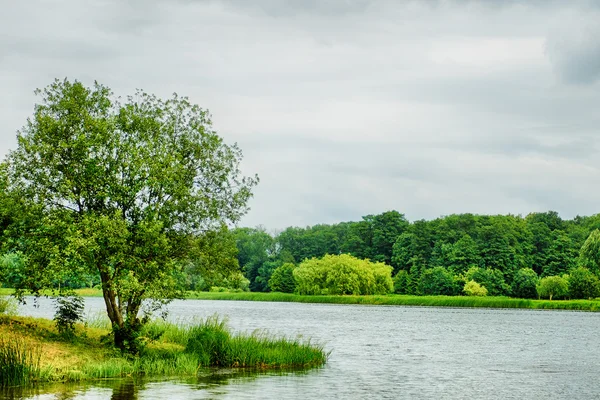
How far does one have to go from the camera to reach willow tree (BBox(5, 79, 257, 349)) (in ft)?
97.5

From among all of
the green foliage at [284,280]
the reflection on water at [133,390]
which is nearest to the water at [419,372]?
the reflection on water at [133,390]

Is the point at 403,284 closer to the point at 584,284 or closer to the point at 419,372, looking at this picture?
the point at 584,284

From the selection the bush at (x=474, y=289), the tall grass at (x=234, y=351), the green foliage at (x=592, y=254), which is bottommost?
the tall grass at (x=234, y=351)

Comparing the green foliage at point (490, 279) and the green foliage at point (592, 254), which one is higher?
the green foliage at point (592, 254)

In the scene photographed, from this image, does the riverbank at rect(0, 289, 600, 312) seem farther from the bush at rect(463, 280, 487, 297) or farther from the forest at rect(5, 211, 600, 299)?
the bush at rect(463, 280, 487, 297)

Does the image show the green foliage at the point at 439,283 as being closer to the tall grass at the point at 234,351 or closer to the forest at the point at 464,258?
the forest at the point at 464,258

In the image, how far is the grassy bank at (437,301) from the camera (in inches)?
4508

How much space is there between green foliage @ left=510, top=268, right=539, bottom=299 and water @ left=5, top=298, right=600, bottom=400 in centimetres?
6167

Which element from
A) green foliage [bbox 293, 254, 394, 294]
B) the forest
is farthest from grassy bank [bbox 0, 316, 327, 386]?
green foliage [bbox 293, 254, 394, 294]

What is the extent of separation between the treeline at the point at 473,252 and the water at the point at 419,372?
62418mm

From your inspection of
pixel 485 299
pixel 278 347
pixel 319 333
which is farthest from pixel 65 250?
pixel 485 299

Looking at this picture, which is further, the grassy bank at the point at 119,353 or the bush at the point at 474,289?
the bush at the point at 474,289

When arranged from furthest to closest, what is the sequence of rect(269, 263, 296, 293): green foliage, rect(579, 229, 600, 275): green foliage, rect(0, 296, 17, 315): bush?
1. rect(269, 263, 296, 293): green foliage
2. rect(579, 229, 600, 275): green foliage
3. rect(0, 296, 17, 315): bush

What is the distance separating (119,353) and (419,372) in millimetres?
15839
